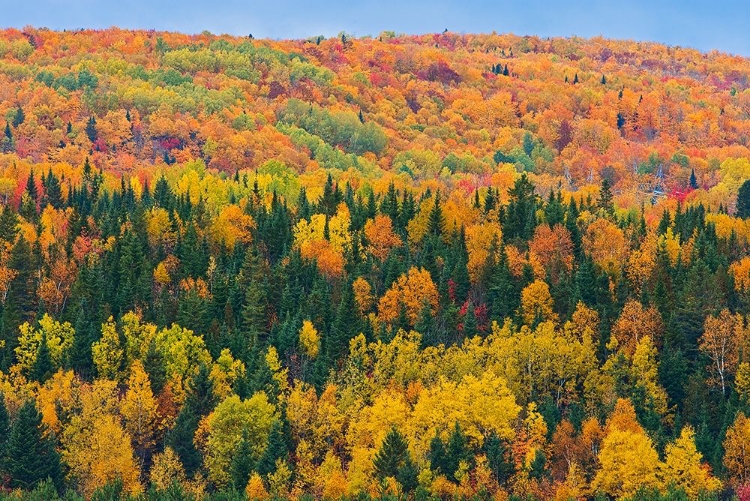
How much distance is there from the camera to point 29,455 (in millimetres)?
113625

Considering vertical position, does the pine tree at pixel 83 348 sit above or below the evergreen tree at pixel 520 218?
below

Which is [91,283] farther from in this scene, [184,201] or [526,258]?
[526,258]

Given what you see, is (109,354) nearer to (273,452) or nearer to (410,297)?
(273,452)

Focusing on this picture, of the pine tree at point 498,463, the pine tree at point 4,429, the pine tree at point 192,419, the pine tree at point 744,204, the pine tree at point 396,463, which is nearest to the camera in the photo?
the pine tree at point 396,463

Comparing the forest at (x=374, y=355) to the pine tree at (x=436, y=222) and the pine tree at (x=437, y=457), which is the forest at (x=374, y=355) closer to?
the pine tree at (x=437, y=457)

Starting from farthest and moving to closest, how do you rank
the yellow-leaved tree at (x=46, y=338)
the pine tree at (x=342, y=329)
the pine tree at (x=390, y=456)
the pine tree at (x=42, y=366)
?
the pine tree at (x=342, y=329), the yellow-leaved tree at (x=46, y=338), the pine tree at (x=42, y=366), the pine tree at (x=390, y=456)

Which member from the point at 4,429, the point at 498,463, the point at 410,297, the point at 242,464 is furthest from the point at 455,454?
the point at 4,429

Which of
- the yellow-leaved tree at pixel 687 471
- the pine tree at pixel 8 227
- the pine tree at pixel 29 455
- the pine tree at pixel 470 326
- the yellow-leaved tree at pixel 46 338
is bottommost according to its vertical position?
the pine tree at pixel 29 455

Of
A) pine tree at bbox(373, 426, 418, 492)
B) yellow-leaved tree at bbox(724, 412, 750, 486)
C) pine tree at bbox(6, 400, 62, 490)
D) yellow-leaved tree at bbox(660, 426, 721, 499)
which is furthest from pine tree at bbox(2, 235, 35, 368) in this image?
yellow-leaved tree at bbox(724, 412, 750, 486)

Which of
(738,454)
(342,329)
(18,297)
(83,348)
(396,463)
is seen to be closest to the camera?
(738,454)

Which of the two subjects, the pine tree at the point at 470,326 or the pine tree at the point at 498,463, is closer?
the pine tree at the point at 498,463

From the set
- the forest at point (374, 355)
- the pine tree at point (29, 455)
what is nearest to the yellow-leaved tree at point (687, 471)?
the forest at point (374, 355)

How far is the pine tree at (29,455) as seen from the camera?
11331 cm

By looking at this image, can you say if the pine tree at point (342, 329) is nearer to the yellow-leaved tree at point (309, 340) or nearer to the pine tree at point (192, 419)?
the yellow-leaved tree at point (309, 340)
